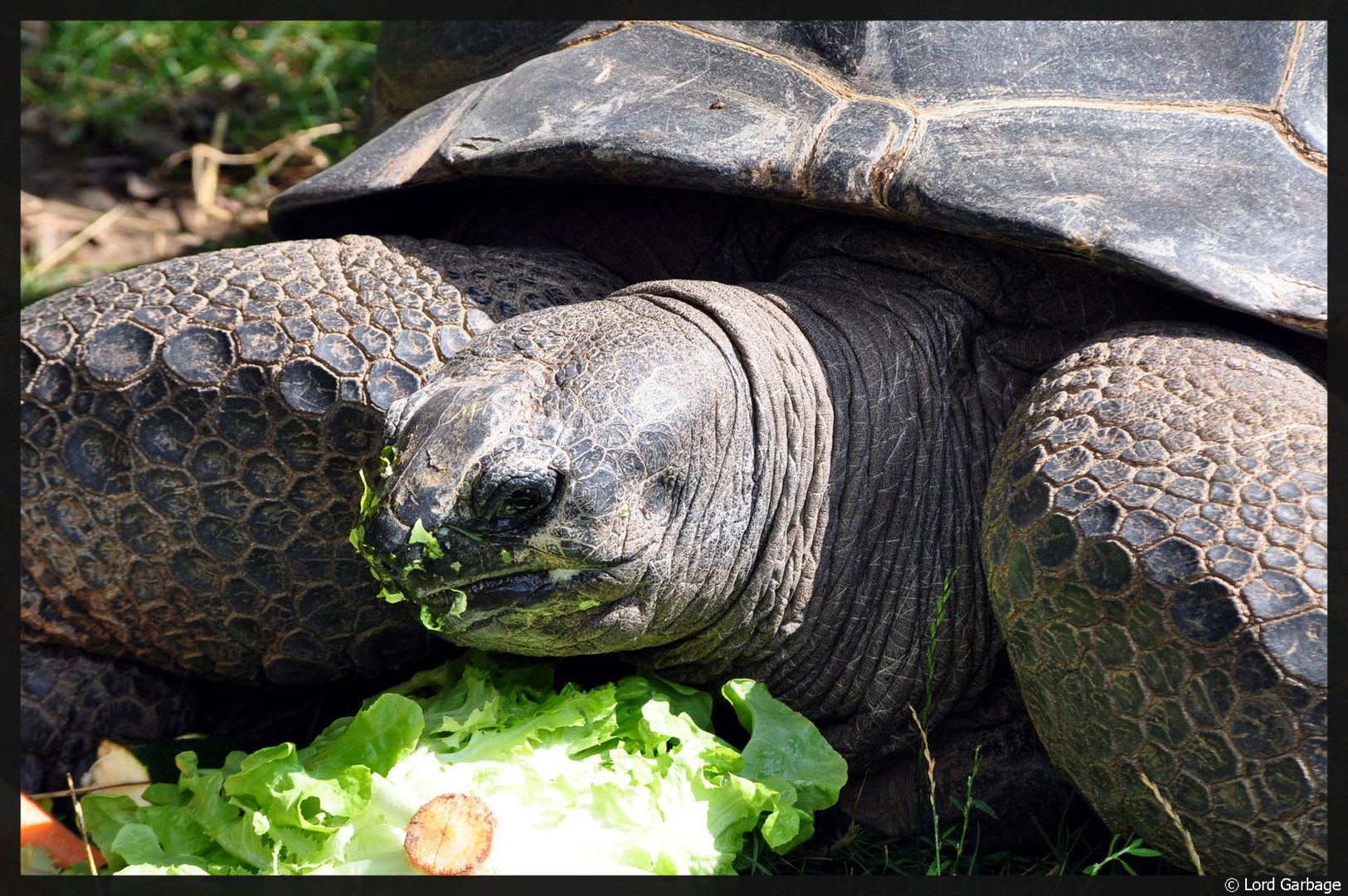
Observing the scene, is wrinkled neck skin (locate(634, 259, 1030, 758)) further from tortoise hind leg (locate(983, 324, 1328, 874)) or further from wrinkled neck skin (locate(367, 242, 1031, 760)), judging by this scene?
tortoise hind leg (locate(983, 324, 1328, 874))

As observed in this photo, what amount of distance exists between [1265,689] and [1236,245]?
32.0 inches

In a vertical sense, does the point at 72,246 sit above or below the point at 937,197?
below

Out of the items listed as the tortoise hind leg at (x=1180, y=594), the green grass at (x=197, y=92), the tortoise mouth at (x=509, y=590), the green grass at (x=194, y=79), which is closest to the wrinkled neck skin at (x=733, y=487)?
the tortoise mouth at (x=509, y=590)

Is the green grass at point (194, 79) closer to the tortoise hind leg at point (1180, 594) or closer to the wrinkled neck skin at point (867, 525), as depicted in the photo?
the wrinkled neck skin at point (867, 525)

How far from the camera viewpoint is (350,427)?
2504 millimetres

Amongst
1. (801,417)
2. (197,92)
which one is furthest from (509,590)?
(197,92)

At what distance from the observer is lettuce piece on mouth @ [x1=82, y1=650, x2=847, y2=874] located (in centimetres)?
217

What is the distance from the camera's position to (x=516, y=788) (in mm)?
2217

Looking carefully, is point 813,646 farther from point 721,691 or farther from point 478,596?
point 478,596

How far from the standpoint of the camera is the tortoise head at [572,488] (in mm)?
Result: 2059

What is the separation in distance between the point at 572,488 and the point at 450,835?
0.61 m

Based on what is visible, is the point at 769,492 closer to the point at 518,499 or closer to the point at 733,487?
the point at 733,487
